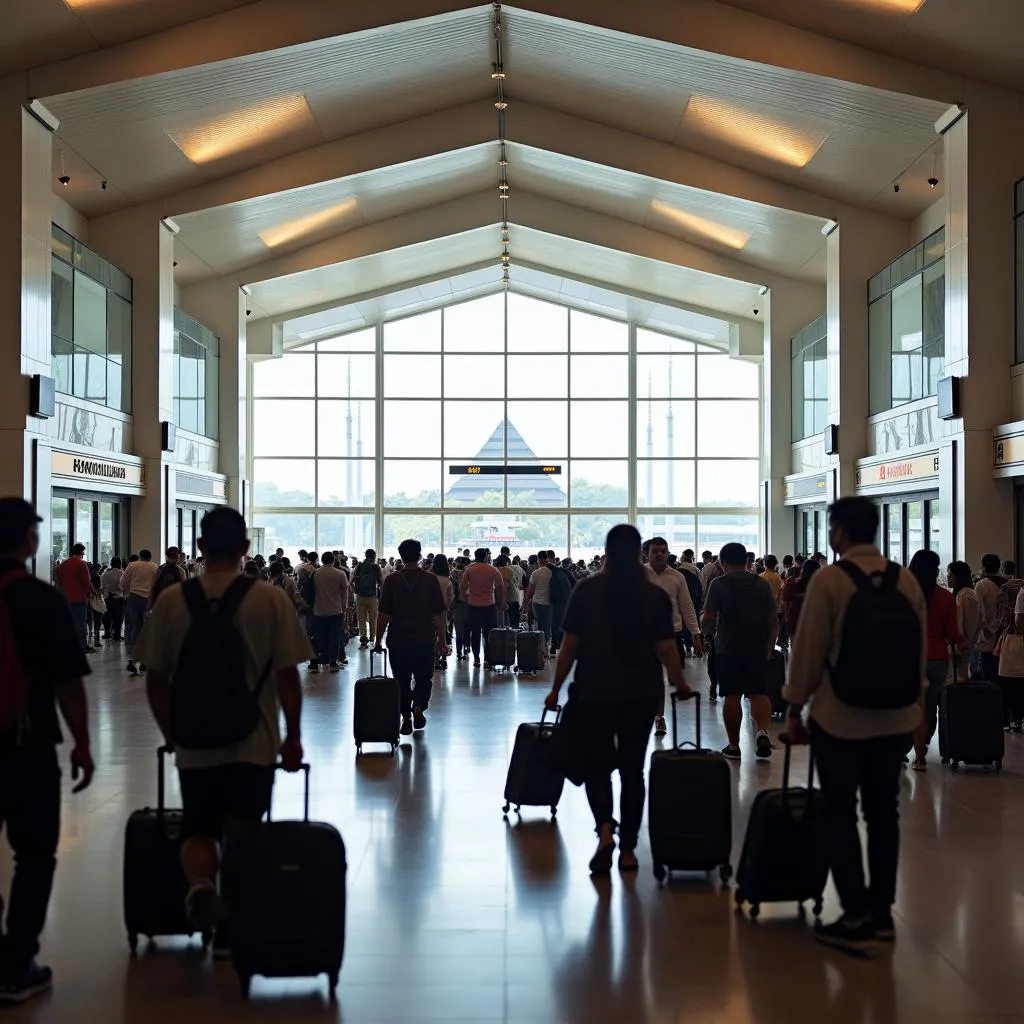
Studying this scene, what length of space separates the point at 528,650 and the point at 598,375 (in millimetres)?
19929

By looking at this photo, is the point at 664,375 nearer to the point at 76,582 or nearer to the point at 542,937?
the point at 76,582

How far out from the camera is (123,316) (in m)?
22.1

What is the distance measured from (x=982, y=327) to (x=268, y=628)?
13970mm

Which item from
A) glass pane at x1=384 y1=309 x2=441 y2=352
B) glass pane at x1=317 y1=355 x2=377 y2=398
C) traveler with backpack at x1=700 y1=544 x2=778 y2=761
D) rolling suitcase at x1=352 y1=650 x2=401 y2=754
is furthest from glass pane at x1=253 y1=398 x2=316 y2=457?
traveler with backpack at x1=700 y1=544 x2=778 y2=761

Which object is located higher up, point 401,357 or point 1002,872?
point 401,357

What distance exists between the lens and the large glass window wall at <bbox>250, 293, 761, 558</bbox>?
1363 inches

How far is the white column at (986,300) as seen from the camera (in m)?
16.1

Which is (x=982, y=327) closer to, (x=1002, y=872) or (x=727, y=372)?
(x=1002, y=872)

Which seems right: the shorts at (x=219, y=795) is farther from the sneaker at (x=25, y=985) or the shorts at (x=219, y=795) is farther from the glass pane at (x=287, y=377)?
the glass pane at (x=287, y=377)

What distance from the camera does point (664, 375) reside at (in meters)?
34.7

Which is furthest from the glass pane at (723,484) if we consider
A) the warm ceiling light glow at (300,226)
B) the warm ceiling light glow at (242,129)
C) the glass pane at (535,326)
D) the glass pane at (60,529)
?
the glass pane at (60,529)

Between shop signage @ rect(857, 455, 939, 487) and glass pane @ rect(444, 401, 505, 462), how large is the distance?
47.3ft

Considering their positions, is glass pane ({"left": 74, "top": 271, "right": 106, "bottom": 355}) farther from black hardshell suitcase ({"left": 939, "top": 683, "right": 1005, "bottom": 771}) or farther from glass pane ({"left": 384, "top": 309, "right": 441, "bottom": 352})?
black hardshell suitcase ({"left": 939, "top": 683, "right": 1005, "bottom": 771})

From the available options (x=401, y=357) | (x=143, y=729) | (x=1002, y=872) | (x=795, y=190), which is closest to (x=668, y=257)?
(x=795, y=190)
